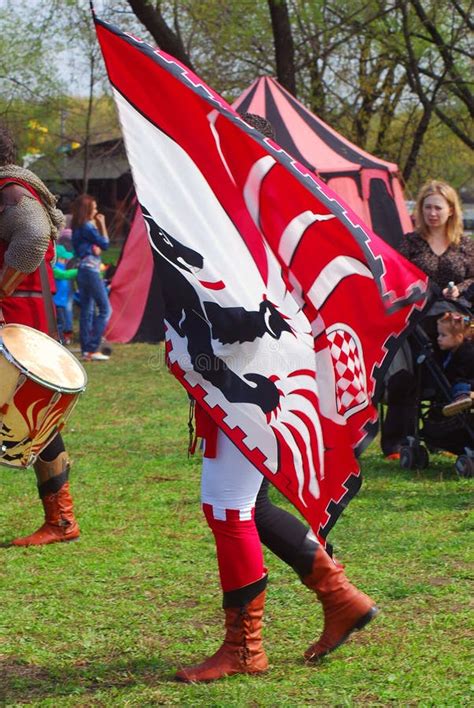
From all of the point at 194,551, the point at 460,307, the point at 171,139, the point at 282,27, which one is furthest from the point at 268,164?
the point at 282,27

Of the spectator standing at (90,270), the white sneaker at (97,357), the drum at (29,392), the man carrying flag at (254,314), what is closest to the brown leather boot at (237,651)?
the man carrying flag at (254,314)

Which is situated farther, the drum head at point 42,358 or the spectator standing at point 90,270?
the spectator standing at point 90,270

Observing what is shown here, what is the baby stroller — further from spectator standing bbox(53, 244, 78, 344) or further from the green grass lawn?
spectator standing bbox(53, 244, 78, 344)

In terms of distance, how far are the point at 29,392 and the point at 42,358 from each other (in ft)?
0.71

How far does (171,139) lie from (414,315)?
0.95 meters

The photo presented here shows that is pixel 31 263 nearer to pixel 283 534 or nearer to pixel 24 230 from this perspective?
pixel 24 230

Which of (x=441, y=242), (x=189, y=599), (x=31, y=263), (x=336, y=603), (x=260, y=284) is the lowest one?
(x=189, y=599)

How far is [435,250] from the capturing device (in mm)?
6836

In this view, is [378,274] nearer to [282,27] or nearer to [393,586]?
[393,586]

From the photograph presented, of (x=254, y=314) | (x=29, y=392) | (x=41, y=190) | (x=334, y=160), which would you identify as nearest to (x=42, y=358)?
(x=29, y=392)

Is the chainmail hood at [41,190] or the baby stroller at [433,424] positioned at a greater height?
the chainmail hood at [41,190]

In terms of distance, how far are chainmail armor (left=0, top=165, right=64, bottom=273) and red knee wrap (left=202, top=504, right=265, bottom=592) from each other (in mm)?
1519

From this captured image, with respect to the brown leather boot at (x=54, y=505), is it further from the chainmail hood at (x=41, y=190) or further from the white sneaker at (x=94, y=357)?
the white sneaker at (x=94, y=357)

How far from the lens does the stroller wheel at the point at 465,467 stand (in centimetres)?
640
